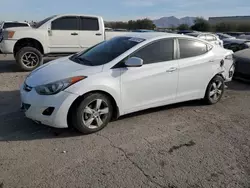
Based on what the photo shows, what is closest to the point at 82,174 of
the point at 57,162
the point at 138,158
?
the point at 57,162

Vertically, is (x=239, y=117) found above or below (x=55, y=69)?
below

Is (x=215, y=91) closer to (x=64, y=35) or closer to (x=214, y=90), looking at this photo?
(x=214, y=90)

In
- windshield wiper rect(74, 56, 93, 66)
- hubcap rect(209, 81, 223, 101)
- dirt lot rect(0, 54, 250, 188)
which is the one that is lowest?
dirt lot rect(0, 54, 250, 188)

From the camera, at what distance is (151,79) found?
4.46 m

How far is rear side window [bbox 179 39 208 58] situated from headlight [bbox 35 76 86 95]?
2.20 meters

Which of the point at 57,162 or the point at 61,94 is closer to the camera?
the point at 57,162

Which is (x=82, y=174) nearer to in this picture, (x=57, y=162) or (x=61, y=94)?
(x=57, y=162)

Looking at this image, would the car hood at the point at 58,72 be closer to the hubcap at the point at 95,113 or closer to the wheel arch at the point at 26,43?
the hubcap at the point at 95,113

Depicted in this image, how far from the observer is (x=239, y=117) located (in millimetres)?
5000

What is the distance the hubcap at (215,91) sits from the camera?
216 inches

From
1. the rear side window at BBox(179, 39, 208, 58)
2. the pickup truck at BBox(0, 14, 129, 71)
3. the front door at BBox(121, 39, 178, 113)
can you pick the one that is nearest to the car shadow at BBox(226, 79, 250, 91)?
the rear side window at BBox(179, 39, 208, 58)

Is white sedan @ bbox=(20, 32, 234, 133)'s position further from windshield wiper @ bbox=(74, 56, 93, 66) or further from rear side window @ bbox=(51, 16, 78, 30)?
rear side window @ bbox=(51, 16, 78, 30)

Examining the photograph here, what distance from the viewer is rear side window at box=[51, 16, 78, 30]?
8.89 m

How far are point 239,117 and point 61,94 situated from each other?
337 centimetres
